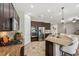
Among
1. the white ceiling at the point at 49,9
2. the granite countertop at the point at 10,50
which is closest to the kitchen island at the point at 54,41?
the white ceiling at the point at 49,9

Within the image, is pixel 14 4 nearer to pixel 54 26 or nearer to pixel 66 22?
pixel 54 26

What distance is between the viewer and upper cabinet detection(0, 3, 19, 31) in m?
1.75

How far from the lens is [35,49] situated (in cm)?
184

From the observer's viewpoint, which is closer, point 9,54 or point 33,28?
point 9,54

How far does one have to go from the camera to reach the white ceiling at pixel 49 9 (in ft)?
5.71

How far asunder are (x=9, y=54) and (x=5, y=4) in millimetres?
851

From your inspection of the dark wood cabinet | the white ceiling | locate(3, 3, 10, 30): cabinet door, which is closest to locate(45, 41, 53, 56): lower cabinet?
the dark wood cabinet

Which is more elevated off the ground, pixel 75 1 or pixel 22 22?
pixel 75 1

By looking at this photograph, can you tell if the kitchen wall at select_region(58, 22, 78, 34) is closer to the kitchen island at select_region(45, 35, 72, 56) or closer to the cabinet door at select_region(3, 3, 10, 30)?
the kitchen island at select_region(45, 35, 72, 56)

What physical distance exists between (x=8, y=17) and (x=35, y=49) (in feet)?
2.62

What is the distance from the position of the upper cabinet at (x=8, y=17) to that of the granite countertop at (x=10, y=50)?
0.32 m

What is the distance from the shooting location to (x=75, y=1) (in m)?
1.75

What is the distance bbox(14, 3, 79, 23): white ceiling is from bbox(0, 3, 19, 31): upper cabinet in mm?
182


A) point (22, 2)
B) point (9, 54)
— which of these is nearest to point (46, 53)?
point (9, 54)
